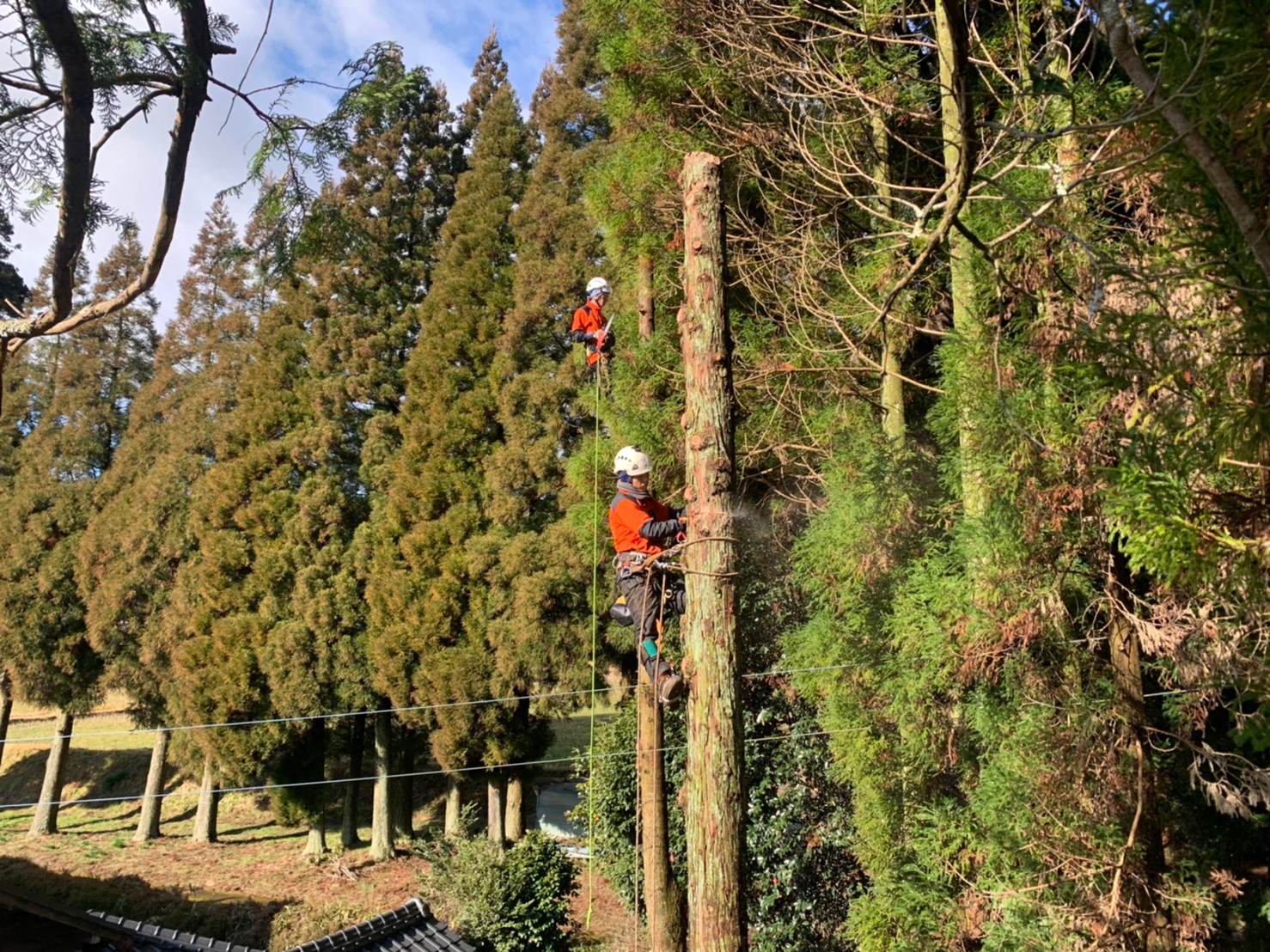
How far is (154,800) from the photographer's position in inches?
618

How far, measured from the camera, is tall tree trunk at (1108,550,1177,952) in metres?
5.06

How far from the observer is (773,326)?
7738 millimetres

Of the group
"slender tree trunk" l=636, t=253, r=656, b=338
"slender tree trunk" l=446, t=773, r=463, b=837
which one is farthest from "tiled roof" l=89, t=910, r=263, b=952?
"slender tree trunk" l=636, t=253, r=656, b=338

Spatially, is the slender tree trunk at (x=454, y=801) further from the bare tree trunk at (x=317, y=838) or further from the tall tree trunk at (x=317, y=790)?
the bare tree trunk at (x=317, y=838)

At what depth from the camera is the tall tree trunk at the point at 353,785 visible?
1476cm

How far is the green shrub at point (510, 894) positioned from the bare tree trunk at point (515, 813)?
2.36 metres

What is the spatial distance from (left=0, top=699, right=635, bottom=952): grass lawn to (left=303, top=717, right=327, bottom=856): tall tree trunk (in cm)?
29

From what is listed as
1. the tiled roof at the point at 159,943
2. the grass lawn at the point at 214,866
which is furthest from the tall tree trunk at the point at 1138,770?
the tiled roof at the point at 159,943

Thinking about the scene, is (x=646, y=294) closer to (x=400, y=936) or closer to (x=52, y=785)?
(x=400, y=936)

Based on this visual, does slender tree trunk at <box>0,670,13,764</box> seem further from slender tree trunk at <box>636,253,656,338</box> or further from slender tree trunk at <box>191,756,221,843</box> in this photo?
slender tree trunk at <box>636,253,656,338</box>

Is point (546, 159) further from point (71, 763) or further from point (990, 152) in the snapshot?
point (71, 763)

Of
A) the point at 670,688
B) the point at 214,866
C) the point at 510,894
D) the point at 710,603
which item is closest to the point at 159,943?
the point at 510,894

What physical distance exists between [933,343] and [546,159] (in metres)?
7.75

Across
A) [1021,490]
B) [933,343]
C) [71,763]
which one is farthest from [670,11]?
[71,763]
